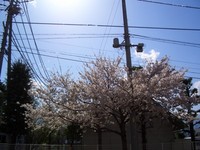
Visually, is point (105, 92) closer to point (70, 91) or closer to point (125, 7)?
point (70, 91)

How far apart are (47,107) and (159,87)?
638 cm

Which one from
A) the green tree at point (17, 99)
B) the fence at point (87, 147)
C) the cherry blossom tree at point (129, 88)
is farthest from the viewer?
the green tree at point (17, 99)

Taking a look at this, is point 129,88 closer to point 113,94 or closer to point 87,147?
point 113,94

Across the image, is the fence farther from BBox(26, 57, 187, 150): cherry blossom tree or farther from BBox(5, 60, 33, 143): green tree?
BBox(5, 60, 33, 143): green tree

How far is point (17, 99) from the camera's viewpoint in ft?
83.9

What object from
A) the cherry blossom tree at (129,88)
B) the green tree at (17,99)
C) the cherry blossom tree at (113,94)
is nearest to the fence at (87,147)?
the cherry blossom tree at (113,94)

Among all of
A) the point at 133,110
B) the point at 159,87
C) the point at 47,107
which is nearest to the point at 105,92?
the point at 133,110

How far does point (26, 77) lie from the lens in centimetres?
2658

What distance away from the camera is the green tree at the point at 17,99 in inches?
983

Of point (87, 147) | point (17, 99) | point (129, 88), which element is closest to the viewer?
point (129, 88)

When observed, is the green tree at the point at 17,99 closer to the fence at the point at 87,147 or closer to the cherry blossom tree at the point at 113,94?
the fence at the point at 87,147

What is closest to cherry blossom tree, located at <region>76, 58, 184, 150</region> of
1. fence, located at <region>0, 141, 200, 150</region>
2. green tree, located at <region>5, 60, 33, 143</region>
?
fence, located at <region>0, 141, 200, 150</region>

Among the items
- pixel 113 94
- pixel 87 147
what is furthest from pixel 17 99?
pixel 113 94

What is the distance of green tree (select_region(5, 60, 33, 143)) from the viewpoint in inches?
983
